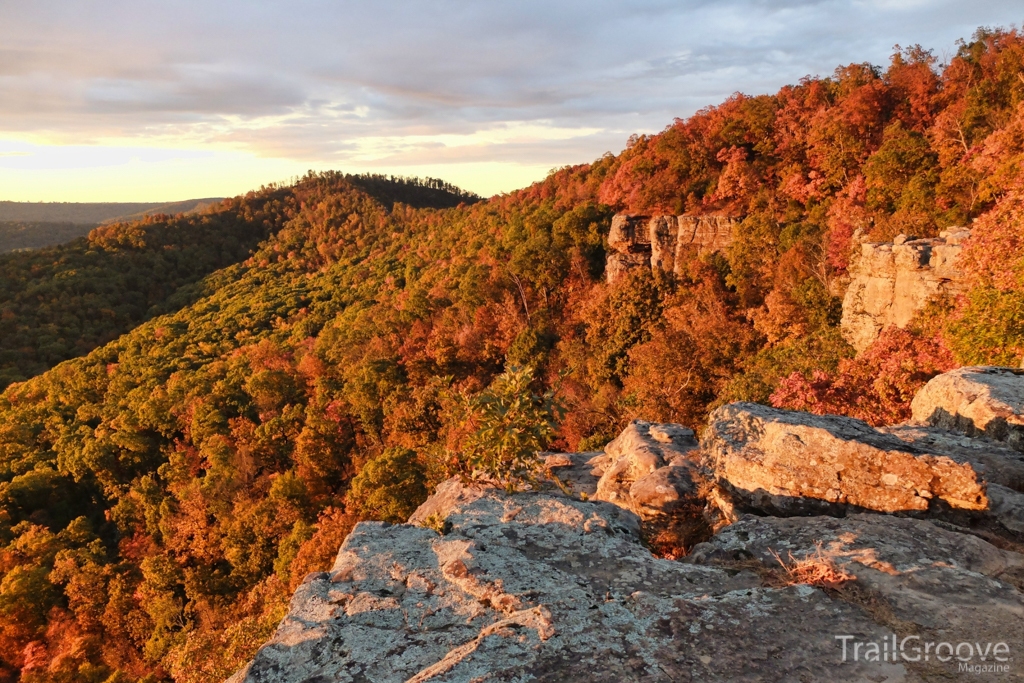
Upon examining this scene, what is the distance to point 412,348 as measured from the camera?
3428cm

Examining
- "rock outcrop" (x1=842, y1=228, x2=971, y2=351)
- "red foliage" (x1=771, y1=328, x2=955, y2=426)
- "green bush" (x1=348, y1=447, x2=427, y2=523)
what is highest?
"rock outcrop" (x1=842, y1=228, x2=971, y2=351)

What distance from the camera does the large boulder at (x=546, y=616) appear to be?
420cm

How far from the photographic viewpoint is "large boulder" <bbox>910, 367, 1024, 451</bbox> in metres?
8.70

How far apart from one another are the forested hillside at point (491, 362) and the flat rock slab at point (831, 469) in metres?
2.96

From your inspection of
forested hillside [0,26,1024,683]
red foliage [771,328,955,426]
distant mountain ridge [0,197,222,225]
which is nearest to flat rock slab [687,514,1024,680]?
forested hillside [0,26,1024,683]

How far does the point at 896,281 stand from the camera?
17406mm

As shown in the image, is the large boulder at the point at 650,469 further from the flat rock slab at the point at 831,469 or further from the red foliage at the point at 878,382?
the red foliage at the point at 878,382

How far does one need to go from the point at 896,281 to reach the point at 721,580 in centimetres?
1578

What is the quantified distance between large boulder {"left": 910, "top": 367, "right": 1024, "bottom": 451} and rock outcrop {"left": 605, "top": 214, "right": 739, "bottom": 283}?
18.1 meters

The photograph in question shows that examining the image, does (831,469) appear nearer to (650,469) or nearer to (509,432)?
(650,469)

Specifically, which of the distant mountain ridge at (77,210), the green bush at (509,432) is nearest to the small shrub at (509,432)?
the green bush at (509,432)

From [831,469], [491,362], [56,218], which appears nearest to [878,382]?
[831,469]

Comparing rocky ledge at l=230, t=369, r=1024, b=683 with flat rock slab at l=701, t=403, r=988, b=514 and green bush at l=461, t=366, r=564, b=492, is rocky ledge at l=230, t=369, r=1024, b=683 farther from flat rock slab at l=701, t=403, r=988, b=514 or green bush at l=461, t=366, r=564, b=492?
green bush at l=461, t=366, r=564, b=492

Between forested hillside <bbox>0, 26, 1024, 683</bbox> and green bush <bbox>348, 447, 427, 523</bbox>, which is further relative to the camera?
green bush <bbox>348, 447, 427, 523</bbox>
